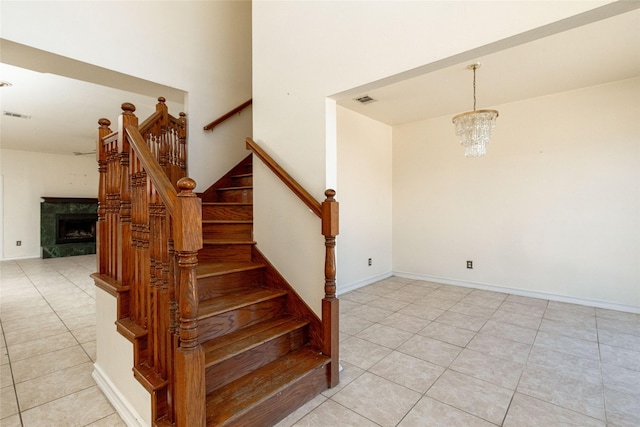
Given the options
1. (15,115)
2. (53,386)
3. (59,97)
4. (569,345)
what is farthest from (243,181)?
(15,115)

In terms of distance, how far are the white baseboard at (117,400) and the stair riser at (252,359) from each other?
1.32 ft

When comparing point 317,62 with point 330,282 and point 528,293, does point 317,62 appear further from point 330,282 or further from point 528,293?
point 528,293

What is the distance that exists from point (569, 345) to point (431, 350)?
1.22 m

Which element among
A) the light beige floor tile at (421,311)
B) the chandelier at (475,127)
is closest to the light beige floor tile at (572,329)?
the light beige floor tile at (421,311)

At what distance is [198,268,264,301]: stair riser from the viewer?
81.7 inches

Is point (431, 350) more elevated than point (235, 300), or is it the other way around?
point (235, 300)

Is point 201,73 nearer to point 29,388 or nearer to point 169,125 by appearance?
point 169,125

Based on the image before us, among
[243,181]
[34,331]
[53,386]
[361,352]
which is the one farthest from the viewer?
[243,181]

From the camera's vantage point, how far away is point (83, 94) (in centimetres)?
389

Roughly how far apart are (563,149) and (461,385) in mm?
3265

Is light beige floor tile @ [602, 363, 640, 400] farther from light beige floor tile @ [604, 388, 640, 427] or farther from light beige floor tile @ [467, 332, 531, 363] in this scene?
light beige floor tile @ [467, 332, 531, 363]

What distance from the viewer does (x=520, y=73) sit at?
9.96 ft

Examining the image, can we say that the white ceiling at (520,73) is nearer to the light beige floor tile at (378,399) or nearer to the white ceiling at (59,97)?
the light beige floor tile at (378,399)

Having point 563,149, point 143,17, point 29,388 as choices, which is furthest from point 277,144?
point 563,149
